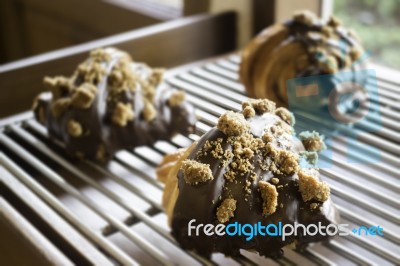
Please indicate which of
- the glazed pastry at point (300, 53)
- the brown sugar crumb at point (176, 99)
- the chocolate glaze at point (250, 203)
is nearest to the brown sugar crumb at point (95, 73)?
the brown sugar crumb at point (176, 99)

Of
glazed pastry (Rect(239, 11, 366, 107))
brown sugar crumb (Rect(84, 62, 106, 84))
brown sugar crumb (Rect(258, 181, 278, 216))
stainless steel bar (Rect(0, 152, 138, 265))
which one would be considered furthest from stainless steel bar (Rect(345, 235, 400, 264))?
brown sugar crumb (Rect(84, 62, 106, 84))

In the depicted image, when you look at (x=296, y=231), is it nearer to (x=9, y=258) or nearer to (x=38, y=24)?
(x=9, y=258)

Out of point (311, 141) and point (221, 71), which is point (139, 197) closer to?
point (311, 141)

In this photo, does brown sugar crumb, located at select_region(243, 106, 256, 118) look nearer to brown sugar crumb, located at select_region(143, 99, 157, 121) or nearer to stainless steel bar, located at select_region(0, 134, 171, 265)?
stainless steel bar, located at select_region(0, 134, 171, 265)

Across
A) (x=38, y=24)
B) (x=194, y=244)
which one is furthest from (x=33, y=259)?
(x=38, y=24)

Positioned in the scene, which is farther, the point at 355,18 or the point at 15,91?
the point at 355,18
